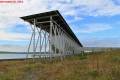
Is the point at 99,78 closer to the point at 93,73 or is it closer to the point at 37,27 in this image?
the point at 93,73

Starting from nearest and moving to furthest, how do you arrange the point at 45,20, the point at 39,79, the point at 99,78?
the point at 99,78
the point at 39,79
the point at 45,20

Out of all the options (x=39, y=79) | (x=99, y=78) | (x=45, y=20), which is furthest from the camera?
(x=45, y=20)

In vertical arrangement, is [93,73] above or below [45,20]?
below

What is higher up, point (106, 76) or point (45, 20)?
point (45, 20)

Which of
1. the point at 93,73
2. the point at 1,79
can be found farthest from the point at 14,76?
the point at 93,73

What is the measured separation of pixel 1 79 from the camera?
16219 millimetres

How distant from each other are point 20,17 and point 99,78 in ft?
58.7

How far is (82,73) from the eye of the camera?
1678 cm

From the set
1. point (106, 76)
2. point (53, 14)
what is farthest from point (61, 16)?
point (106, 76)

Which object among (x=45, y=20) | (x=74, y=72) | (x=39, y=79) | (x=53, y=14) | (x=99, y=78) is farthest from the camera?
(x=45, y=20)

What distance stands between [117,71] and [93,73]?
1.41m

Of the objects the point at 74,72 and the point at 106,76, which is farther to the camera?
the point at 74,72

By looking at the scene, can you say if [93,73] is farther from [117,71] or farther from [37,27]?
[37,27]

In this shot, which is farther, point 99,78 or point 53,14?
point 53,14
